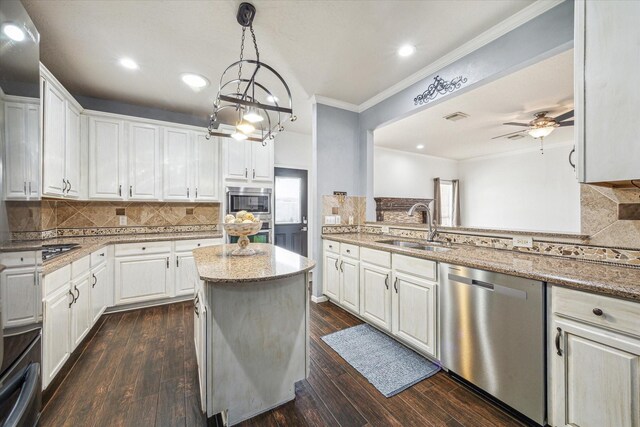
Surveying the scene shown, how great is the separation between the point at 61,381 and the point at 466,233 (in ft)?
11.1

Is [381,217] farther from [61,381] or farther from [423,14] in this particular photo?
[61,381]

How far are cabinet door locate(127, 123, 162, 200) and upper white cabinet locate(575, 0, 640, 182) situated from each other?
4064 mm

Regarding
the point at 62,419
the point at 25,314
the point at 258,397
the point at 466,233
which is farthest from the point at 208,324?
the point at 466,233

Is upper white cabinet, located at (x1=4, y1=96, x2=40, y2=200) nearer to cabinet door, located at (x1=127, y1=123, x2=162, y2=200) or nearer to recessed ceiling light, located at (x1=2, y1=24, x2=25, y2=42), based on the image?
recessed ceiling light, located at (x1=2, y1=24, x2=25, y2=42)

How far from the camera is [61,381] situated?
1.80m

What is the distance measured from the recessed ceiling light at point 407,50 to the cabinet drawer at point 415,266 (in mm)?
1903

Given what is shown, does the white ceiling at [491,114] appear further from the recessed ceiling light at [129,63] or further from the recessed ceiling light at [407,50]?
the recessed ceiling light at [129,63]

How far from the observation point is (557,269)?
1.43 metres

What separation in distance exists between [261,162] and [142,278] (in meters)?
2.15

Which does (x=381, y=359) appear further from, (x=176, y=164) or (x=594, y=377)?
(x=176, y=164)

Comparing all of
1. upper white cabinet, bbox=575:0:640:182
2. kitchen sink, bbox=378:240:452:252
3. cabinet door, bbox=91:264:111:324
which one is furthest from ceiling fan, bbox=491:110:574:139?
cabinet door, bbox=91:264:111:324

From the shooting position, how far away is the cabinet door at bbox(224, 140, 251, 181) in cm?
360

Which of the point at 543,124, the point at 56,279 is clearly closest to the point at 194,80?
the point at 56,279

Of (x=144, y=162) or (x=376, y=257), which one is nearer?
(x=376, y=257)
